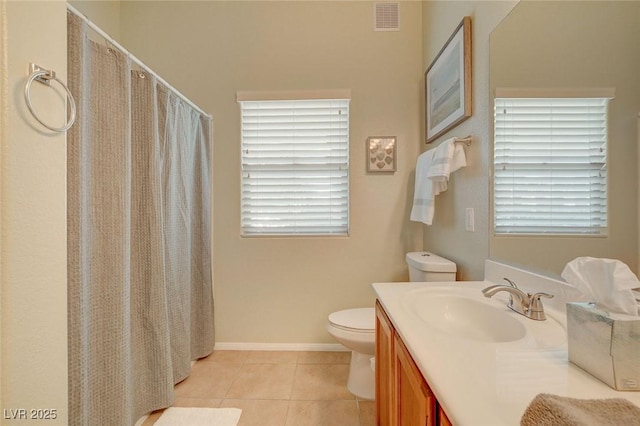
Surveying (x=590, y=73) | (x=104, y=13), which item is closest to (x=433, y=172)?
(x=590, y=73)

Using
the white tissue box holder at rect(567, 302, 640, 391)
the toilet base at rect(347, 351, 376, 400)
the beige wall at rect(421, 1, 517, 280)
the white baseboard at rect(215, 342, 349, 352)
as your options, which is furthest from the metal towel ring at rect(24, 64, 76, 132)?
the white baseboard at rect(215, 342, 349, 352)

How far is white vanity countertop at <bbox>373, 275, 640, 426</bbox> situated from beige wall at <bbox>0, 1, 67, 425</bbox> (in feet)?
3.05

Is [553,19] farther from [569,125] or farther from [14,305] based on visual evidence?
[14,305]

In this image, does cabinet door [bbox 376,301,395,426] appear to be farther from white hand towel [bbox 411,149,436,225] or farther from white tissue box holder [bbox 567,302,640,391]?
white hand towel [bbox 411,149,436,225]

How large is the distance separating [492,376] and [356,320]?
1.12 m

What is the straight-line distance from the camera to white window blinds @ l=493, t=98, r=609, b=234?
0.76 metres

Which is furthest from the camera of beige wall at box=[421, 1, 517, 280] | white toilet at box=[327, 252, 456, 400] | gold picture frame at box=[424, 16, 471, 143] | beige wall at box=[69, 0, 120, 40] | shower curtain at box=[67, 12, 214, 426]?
beige wall at box=[69, 0, 120, 40]

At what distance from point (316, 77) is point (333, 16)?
1.60 ft

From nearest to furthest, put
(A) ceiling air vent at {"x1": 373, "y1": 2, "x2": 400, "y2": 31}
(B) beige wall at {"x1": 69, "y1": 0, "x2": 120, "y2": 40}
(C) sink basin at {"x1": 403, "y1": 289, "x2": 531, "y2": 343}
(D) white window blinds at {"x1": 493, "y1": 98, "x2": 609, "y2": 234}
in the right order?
(D) white window blinds at {"x1": 493, "y1": 98, "x2": 609, "y2": 234} → (C) sink basin at {"x1": 403, "y1": 289, "x2": 531, "y2": 343} → (B) beige wall at {"x1": 69, "y1": 0, "x2": 120, "y2": 40} → (A) ceiling air vent at {"x1": 373, "y1": 2, "x2": 400, "y2": 31}

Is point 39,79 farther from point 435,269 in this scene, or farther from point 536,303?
point 435,269

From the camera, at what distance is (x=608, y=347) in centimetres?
51

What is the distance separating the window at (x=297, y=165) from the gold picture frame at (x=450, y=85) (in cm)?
63

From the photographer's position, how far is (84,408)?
1.02 metres

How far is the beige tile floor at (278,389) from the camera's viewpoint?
1469 mm
